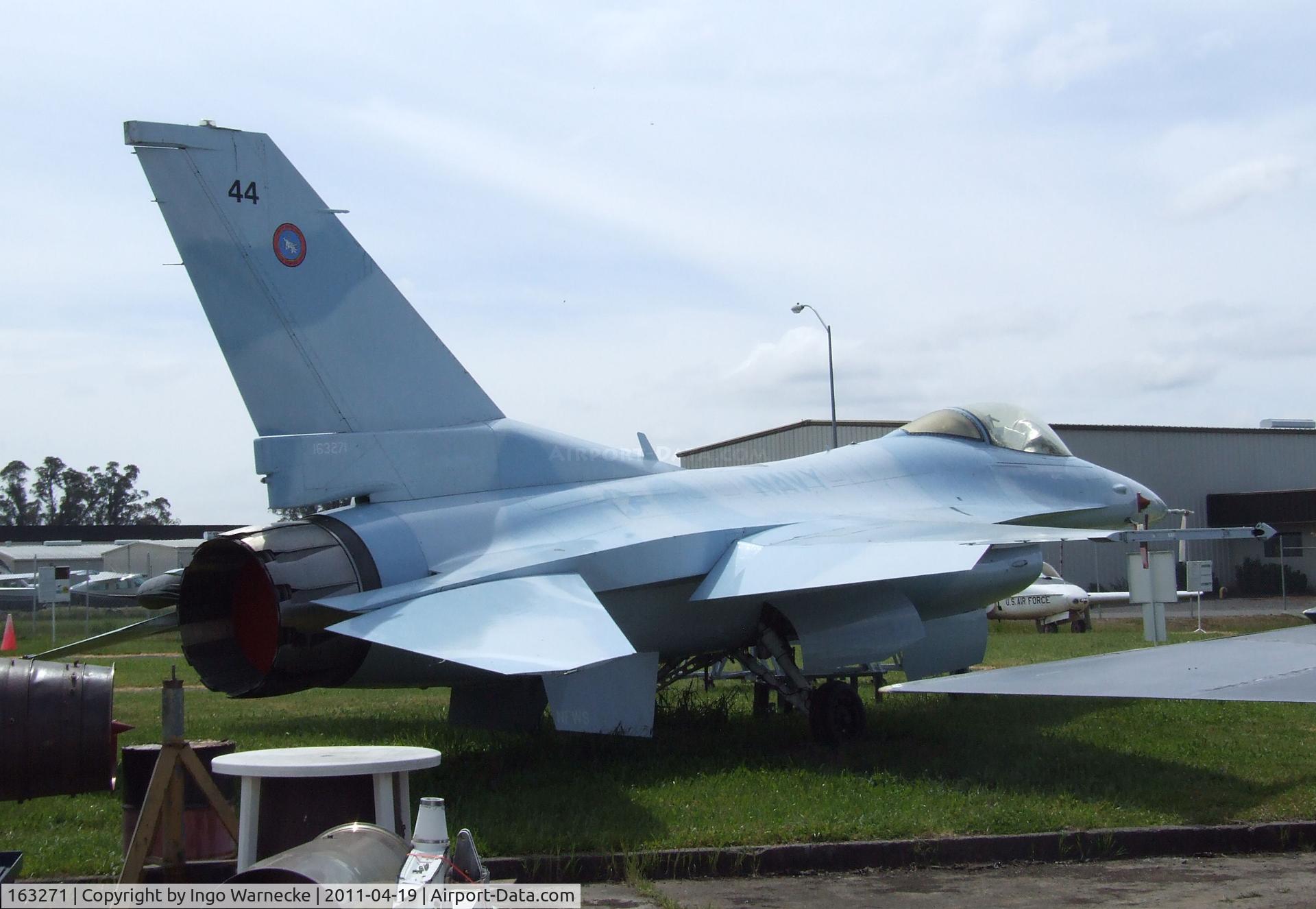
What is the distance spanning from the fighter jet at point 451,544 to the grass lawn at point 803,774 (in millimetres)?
621

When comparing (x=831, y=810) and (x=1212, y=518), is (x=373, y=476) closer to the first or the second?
(x=831, y=810)

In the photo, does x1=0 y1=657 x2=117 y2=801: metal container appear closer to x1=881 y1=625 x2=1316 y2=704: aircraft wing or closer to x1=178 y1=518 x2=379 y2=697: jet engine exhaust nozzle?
x1=178 y1=518 x2=379 y2=697: jet engine exhaust nozzle

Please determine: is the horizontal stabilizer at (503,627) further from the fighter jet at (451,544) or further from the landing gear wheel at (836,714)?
the landing gear wheel at (836,714)

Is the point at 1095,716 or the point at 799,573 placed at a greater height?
the point at 799,573

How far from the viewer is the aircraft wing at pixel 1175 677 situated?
5.32 meters

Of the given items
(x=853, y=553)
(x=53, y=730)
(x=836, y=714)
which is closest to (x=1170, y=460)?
(x=836, y=714)

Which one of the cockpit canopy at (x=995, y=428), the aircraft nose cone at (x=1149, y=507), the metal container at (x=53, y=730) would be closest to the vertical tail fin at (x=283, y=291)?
the metal container at (x=53, y=730)

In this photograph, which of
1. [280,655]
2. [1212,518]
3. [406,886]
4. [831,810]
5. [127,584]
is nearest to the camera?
[406,886]

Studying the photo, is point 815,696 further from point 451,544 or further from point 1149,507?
point 1149,507

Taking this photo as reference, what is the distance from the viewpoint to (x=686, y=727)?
11125mm

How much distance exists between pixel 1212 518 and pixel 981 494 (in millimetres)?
32553

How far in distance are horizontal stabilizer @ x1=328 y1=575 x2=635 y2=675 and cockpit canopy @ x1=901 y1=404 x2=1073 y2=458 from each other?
21.0 feet

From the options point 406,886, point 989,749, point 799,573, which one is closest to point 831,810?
point 799,573

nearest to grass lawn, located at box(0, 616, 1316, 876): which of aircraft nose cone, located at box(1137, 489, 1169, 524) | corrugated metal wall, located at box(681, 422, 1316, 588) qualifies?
aircraft nose cone, located at box(1137, 489, 1169, 524)
